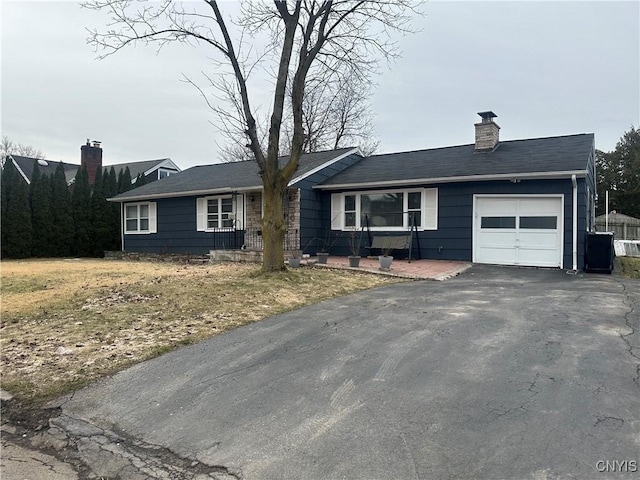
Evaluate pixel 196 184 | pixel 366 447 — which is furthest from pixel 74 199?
pixel 366 447

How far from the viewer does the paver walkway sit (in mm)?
10619

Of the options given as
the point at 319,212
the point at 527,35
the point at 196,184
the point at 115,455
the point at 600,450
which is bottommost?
the point at 115,455

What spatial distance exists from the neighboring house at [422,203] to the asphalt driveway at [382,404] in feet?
21.7

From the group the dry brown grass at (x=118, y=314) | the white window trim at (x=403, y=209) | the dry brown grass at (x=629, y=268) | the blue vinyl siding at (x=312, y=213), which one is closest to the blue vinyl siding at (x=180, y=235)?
the blue vinyl siding at (x=312, y=213)

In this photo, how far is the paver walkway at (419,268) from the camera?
10619 millimetres

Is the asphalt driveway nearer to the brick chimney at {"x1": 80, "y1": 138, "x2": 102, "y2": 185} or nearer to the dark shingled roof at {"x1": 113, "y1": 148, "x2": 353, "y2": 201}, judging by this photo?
the dark shingled roof at {"x1": 113, "y1": 148, "x2": 353, "y2": 201}

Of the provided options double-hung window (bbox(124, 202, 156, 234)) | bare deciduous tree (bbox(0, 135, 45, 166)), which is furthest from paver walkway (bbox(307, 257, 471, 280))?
bare deciduous tree (bbox(0, 135, 45, 166))

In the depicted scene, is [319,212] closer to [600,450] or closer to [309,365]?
[309,365]

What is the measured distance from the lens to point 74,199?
21.5m

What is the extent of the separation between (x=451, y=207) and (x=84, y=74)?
35.4ft

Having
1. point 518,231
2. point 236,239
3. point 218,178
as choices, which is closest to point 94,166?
point 218,178

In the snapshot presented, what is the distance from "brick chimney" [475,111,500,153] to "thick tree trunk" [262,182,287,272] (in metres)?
8.28

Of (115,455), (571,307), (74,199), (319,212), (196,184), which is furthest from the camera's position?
(74,199)

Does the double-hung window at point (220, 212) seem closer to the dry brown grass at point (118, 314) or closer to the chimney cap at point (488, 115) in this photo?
the dry brown grass at point (118, 314)
